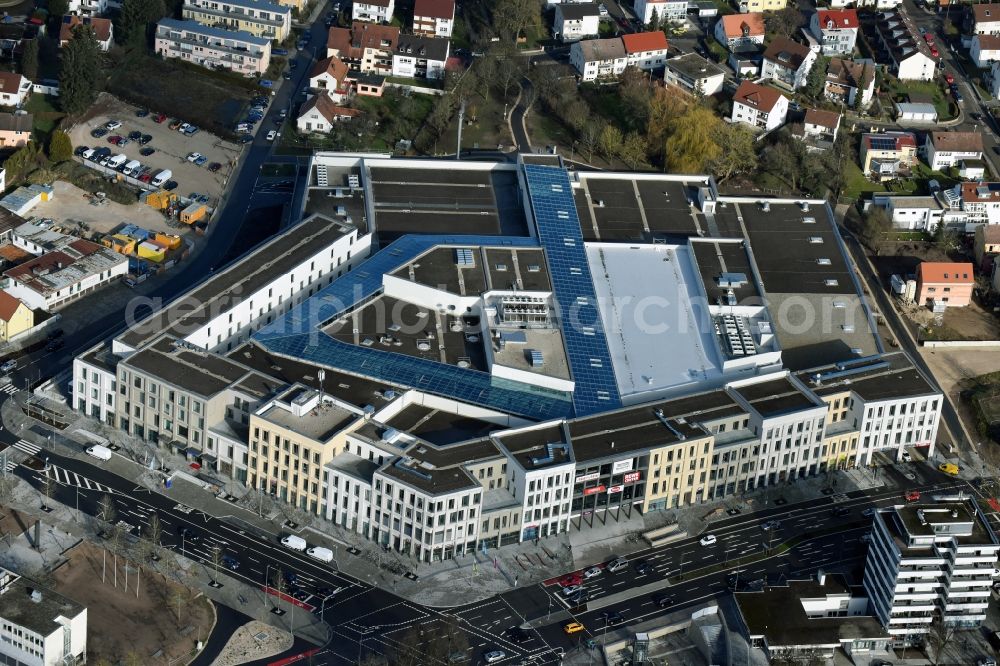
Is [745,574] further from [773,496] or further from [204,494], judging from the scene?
[204,494]

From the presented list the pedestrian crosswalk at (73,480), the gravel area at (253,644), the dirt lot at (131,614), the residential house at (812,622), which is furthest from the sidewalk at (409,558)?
the residential house at (812,622)

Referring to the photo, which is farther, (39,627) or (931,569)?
(931,569)

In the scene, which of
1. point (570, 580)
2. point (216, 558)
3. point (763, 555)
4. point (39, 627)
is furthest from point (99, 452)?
point (763, 555)

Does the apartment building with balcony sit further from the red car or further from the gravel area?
the gravel area

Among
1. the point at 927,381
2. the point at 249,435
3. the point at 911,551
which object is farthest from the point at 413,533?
the point at 927,381

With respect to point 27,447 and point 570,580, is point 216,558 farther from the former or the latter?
point 570,580
